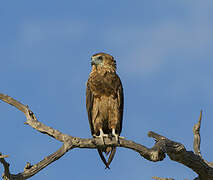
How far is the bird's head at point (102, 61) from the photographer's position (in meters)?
8.33

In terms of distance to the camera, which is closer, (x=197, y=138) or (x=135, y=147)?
(x=135, y=147)

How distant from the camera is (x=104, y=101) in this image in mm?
8039

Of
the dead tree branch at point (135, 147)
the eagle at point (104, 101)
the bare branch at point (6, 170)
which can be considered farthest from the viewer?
the eagle at point (104, 101)

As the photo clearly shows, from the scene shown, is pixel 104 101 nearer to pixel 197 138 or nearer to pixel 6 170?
pixel 197 138

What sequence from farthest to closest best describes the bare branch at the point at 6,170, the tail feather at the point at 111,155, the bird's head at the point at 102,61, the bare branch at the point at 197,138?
the bird's head at the point at 102,61
the tail feather at the point at 111,155
the bare branch at the point at 197,138
the bare branch at the point at 6,170

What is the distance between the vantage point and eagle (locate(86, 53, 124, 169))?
8016mm

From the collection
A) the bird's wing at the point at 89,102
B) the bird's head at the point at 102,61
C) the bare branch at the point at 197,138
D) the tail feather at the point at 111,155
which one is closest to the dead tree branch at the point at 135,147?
the bare branch at the point at 197,138

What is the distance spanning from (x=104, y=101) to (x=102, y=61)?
816mm

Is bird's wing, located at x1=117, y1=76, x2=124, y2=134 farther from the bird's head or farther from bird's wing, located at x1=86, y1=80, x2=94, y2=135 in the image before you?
bird's wing, located at x1=86, y1=80, x2=94, y2=135

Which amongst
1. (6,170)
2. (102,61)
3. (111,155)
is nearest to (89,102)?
(102,61)

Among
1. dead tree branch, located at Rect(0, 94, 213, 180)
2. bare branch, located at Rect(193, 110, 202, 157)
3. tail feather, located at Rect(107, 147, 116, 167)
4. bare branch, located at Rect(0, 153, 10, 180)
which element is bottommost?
bare branch, located at Rect(0, 153, 10, 180)

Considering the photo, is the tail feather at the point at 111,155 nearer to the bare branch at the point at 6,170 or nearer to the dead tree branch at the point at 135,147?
the dead tree branch at the point at 135,147

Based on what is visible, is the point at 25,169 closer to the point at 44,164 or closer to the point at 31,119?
the point at 44,164

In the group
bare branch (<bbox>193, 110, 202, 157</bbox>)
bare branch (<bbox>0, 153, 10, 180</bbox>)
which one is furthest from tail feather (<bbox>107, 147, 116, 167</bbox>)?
bare branch (<bbox>0, 153, 10, 180</bbox>)
